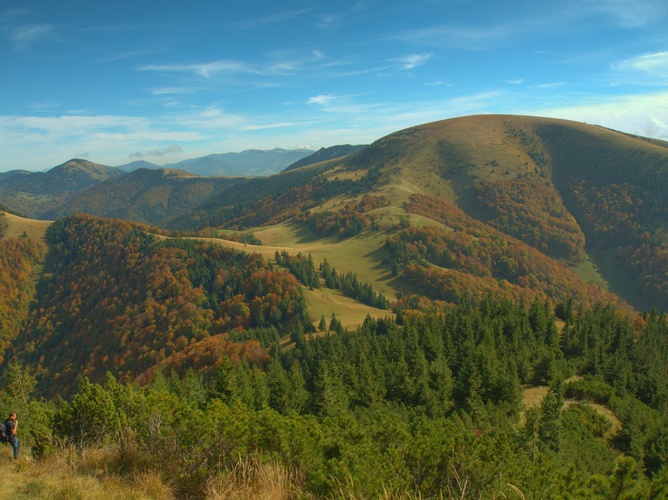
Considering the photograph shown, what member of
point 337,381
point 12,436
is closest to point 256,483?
point 12,436

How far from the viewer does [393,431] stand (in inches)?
523

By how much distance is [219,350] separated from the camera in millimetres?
109938

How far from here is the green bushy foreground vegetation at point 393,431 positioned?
33.6 feet

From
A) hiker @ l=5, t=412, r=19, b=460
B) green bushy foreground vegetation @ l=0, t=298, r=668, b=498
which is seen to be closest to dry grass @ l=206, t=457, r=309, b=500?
green bushy foreground vegetation @ l=0, t=298, r=668, b=498

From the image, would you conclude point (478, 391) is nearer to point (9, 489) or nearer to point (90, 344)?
point (9, 489)

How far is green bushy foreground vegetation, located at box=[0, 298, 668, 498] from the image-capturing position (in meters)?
10.2

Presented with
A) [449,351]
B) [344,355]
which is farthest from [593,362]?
[344,355]

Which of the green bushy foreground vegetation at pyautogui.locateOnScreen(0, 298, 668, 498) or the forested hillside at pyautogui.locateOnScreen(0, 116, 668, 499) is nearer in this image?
the green bushy foreground vegetation at pyautogui.locateOnScreen(0, 298, 668, 498)

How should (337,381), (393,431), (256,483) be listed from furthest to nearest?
(337,381) < (393,431) < (256,483)

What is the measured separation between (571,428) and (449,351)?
2894 centimetres

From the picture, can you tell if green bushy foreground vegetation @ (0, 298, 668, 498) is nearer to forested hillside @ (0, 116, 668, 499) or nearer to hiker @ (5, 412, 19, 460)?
forested hillside @ (0, 116, 668, 499)

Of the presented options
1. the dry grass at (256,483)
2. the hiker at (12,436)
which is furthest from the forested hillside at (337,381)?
the hiker at (12,436)

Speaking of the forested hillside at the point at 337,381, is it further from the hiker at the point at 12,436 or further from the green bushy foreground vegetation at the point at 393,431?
the hiker at the point at 12,436

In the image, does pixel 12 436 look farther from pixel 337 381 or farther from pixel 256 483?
pixel 337 381
